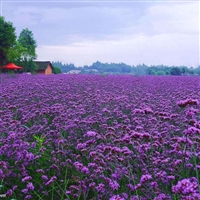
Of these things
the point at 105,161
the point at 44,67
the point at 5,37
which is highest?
the point at 5,37

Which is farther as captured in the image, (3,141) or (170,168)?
(3,141)

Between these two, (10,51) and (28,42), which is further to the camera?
(28,42)

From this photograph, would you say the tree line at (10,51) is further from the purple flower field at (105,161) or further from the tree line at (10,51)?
the purple flower field at (105,161)

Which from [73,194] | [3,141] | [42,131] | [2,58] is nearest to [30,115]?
[42,131]

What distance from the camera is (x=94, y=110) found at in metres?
6.20

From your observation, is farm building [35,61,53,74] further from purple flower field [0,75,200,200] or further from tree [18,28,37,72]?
purple flower field [0,75,200,200]

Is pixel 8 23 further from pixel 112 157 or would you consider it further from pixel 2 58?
pixel 112 157

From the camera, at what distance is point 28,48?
58688 millimetres

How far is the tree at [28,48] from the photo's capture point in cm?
5256

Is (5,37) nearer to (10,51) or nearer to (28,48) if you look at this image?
(10,51)

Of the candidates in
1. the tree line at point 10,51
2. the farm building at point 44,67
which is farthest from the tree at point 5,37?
the farm building at point 44,67

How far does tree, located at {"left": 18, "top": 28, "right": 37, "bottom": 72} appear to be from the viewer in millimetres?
52562

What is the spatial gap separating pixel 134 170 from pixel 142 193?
46 cm

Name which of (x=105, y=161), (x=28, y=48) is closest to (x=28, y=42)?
(x=28, y=48)
